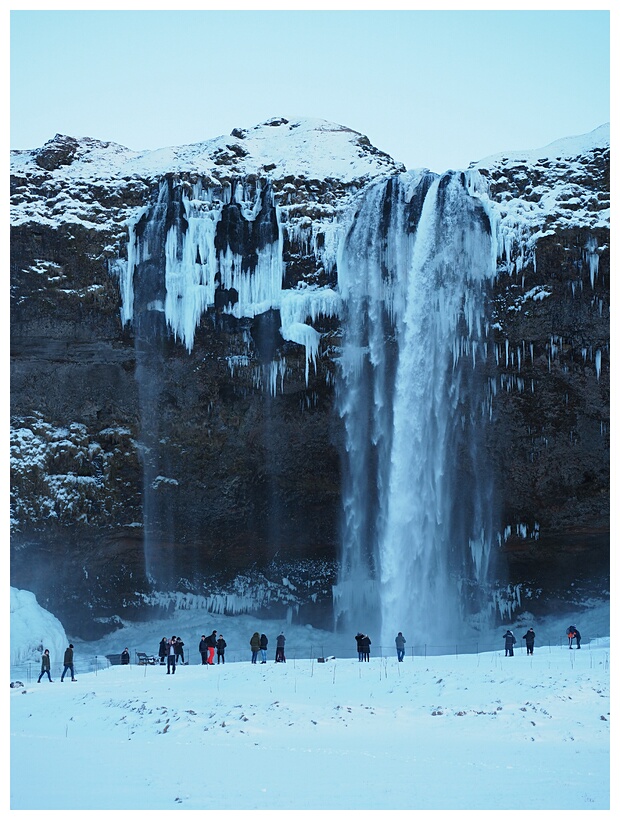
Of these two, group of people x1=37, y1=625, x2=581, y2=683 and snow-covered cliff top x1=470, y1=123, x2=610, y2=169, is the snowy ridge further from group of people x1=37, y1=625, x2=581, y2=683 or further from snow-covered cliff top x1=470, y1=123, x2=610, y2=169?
group of people x1=37, y1=625, x2=581, y2=683

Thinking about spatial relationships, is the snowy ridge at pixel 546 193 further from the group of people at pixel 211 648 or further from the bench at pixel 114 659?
the bench at pixel 114 659

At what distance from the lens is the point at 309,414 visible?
38438mm

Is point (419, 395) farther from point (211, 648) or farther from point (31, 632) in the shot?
point (31, 632)

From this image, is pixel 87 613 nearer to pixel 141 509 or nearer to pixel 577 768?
pixel 141 509

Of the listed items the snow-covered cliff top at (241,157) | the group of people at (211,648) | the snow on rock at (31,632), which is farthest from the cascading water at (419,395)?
the snow on rock at (31,632)

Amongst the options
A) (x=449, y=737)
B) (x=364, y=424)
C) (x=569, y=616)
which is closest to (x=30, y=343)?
(x=364, y=424)

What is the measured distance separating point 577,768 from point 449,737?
255 centimetres


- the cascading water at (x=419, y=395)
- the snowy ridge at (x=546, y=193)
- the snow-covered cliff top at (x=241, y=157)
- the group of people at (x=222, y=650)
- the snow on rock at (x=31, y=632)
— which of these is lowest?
the snow on rock at (x=31, y=632)

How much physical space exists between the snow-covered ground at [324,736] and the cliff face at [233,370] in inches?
571

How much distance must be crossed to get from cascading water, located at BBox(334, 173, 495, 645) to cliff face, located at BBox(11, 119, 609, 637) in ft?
2.47

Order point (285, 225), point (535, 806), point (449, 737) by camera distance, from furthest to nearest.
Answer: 1. point (285, 225)
2. point (449, 737)
3. point (535, 806)

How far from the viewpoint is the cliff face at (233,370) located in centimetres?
3653

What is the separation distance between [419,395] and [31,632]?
1628 centimetres

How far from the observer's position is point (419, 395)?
37.4 meters
